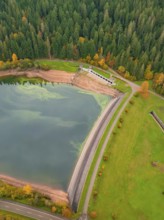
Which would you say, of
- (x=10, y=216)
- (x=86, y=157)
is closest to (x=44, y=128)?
(x=86, y=157)

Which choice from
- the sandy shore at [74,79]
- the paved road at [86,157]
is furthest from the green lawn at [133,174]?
the sandy shore at [74,79]

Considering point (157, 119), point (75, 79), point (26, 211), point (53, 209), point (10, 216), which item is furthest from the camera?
point (75, 79)

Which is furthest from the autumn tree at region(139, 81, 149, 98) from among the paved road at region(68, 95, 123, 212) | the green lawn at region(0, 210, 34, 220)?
the green lawn at region(0, 210, 34, 220)

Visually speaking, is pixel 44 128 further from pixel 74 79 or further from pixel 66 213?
pixel 66 213

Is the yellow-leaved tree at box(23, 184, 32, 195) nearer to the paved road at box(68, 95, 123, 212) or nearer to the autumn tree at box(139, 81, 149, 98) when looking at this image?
the paved road at box(68, 95, 123, 212)

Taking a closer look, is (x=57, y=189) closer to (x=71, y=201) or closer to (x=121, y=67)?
(x=71, y=201)

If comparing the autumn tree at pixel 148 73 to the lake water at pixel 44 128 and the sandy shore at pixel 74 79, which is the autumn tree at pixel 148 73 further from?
the lake water at pixel 44 128

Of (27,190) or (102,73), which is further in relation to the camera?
(102,73)
